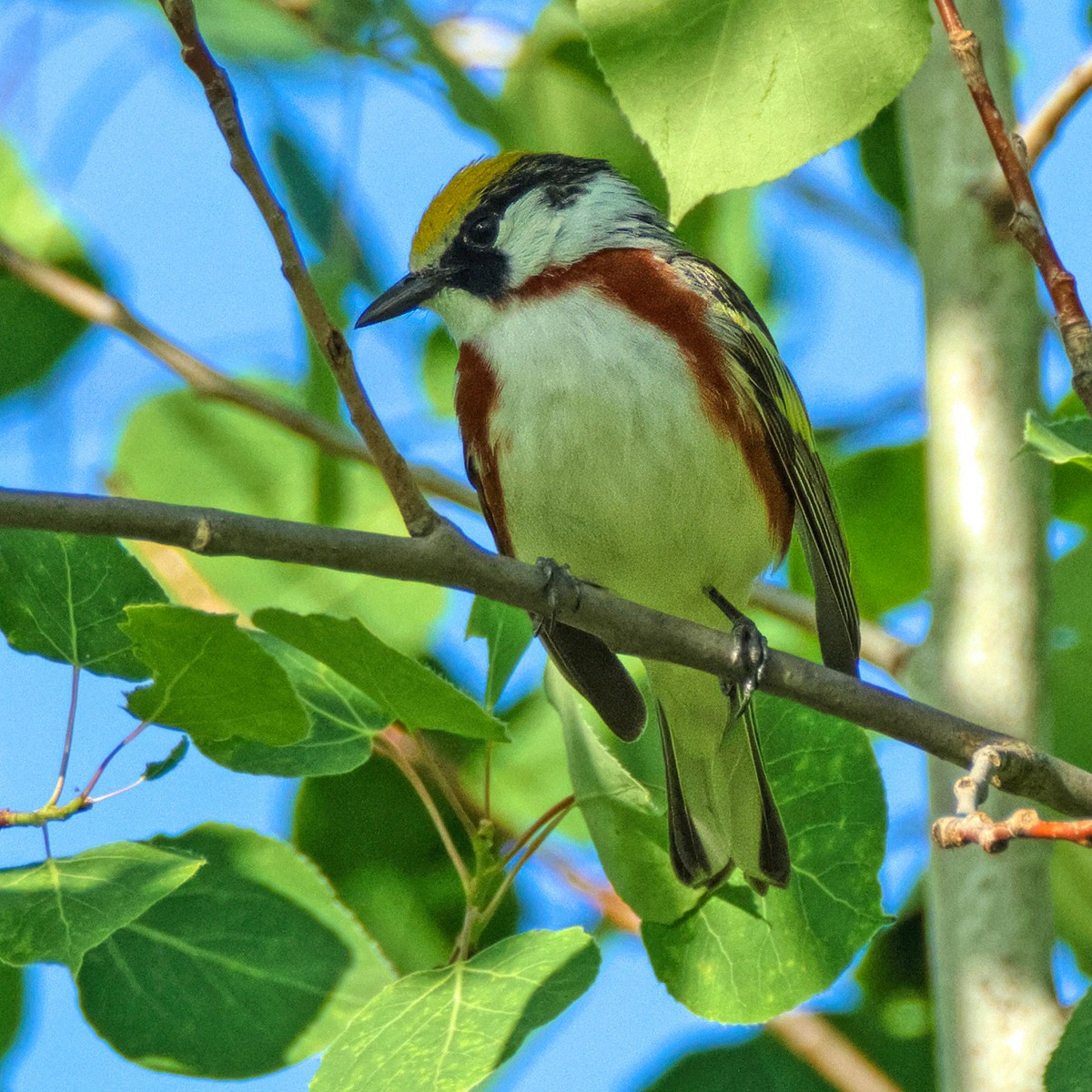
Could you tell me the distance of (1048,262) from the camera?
1889 millimetres

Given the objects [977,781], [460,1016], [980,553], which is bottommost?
[460,1016]

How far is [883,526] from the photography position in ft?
11.7

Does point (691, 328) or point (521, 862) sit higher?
point (691, 328)

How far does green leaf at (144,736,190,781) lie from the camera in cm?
221

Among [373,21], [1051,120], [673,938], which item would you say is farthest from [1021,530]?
[373,21]

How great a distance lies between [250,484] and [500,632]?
1460mm

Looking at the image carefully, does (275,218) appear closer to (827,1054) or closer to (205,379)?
(205,379)

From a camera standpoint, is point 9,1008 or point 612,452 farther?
point 612,452

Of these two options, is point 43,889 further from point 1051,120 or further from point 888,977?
point 1051,120

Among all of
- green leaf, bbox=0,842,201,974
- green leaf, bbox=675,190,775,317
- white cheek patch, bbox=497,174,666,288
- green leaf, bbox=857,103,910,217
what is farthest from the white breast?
green leaf, bbox=0,842,201,974

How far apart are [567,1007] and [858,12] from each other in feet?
4.83

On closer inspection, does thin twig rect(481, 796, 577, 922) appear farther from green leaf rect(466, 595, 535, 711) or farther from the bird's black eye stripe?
the bird's black eye stripe

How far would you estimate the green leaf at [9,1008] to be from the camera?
2465 mm

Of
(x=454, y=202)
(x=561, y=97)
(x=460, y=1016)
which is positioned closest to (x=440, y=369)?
(x=454, y=202)
